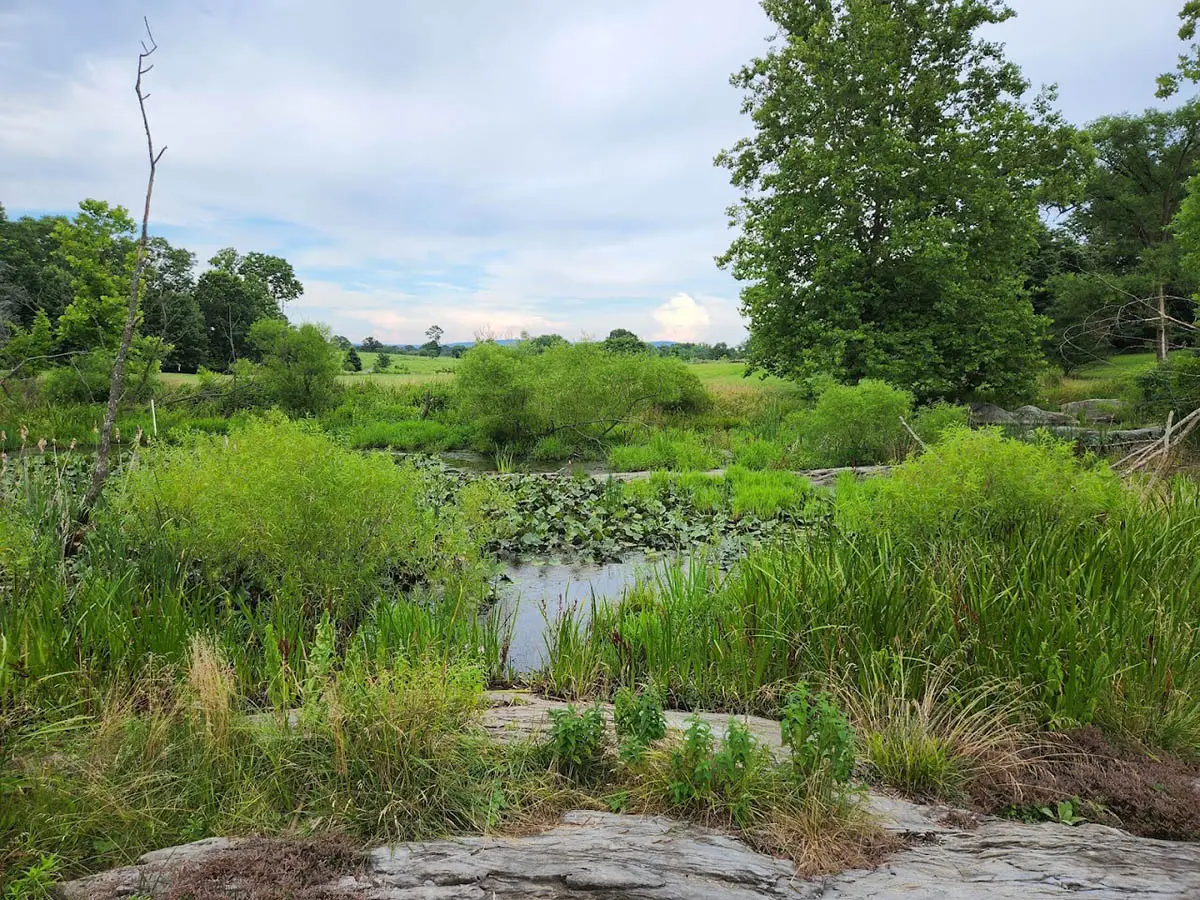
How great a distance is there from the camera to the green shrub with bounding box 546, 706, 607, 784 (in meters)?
3.14

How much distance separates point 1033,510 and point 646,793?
420 centimetres

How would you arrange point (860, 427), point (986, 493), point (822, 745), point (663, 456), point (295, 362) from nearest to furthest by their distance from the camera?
point (822, 745) → point (986, 493) → point (860, 427) → point (663, 456) → point (295, 362)

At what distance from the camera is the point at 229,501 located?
5137mm

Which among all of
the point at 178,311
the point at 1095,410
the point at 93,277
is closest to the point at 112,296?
the point at 93,277

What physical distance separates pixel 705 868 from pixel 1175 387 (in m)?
17.3

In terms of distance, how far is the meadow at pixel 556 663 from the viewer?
282 centimetres

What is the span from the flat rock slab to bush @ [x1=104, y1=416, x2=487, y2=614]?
2709 mm

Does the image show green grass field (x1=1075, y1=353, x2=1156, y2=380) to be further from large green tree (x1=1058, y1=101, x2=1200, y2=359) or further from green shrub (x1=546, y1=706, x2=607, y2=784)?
green shrub (x1=546, y1=706, x2=607, y2=784)

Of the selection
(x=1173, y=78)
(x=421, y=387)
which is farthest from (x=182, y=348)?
(x=1173, y=78)

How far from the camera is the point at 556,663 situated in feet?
15.4

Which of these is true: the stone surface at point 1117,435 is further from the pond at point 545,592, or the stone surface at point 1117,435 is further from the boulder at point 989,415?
the pond at point 545,592

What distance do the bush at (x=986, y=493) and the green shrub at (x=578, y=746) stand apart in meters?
3.09

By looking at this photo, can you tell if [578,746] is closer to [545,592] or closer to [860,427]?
[545,592]

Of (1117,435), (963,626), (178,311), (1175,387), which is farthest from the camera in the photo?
(178,311)
